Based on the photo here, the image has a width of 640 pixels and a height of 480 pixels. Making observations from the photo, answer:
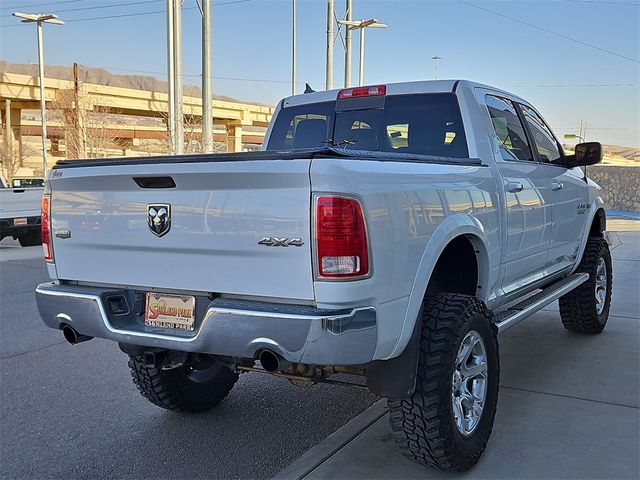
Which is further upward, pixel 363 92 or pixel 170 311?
pixel 363 92

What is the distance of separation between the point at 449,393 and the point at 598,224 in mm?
3907

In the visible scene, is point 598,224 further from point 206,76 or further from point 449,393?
point 206,76

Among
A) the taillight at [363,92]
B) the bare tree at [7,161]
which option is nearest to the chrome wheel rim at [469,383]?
the taillight at [363,92]

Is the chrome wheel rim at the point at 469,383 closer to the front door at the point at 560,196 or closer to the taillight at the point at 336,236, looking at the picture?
the taillight at the point at 336,236

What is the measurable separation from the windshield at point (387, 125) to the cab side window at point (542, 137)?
1113 mm

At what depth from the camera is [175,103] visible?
19.9 meters

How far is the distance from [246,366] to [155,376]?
3.17 ft

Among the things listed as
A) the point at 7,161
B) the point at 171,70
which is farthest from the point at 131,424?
the point at 7,161

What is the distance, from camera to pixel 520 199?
4516 millimetres

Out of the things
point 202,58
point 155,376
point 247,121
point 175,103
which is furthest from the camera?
point 247,121

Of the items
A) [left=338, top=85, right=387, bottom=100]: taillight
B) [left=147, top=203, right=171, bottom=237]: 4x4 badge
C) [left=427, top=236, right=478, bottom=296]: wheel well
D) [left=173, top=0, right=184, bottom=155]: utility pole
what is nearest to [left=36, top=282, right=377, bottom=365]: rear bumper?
[left=147, top=203, right=171, bottom=237]: 4x4 badge

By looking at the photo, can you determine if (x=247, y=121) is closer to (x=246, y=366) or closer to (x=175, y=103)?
(x=175, y=103)

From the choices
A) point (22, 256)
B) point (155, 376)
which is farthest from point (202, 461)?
point (22, 256)

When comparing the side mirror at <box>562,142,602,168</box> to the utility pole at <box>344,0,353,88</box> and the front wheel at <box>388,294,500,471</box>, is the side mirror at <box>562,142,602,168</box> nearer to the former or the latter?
the front wheel at <box>388,294,500,471</box>
